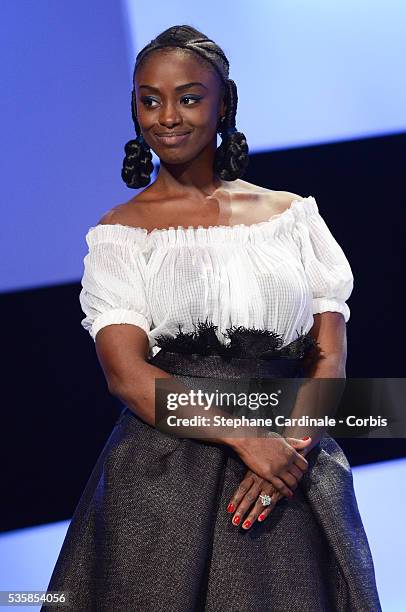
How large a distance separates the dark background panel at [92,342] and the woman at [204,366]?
749 mm

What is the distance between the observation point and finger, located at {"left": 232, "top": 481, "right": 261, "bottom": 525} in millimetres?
1959

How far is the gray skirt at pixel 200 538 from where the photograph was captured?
1918 millimetres

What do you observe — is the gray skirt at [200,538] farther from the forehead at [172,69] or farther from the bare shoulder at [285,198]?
the forehead at [172,69]

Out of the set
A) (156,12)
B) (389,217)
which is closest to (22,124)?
(156,12)

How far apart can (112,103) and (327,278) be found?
1.02 meters

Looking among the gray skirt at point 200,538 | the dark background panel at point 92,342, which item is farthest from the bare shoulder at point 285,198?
the dark background panel at point 92,342

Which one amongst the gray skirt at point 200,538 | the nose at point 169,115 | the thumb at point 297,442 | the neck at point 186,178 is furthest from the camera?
the neck at point 186,178

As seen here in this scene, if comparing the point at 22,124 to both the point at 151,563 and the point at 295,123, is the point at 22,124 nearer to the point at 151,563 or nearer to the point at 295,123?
the point at 295,123

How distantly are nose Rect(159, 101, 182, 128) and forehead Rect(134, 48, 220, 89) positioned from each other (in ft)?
0.12

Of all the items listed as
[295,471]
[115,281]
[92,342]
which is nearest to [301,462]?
[295,471]

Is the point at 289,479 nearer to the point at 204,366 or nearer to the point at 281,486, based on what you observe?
the point at 281,486

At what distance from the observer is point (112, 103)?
295 centimetres

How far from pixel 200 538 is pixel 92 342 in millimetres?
1081

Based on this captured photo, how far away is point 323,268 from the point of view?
2207 mm
